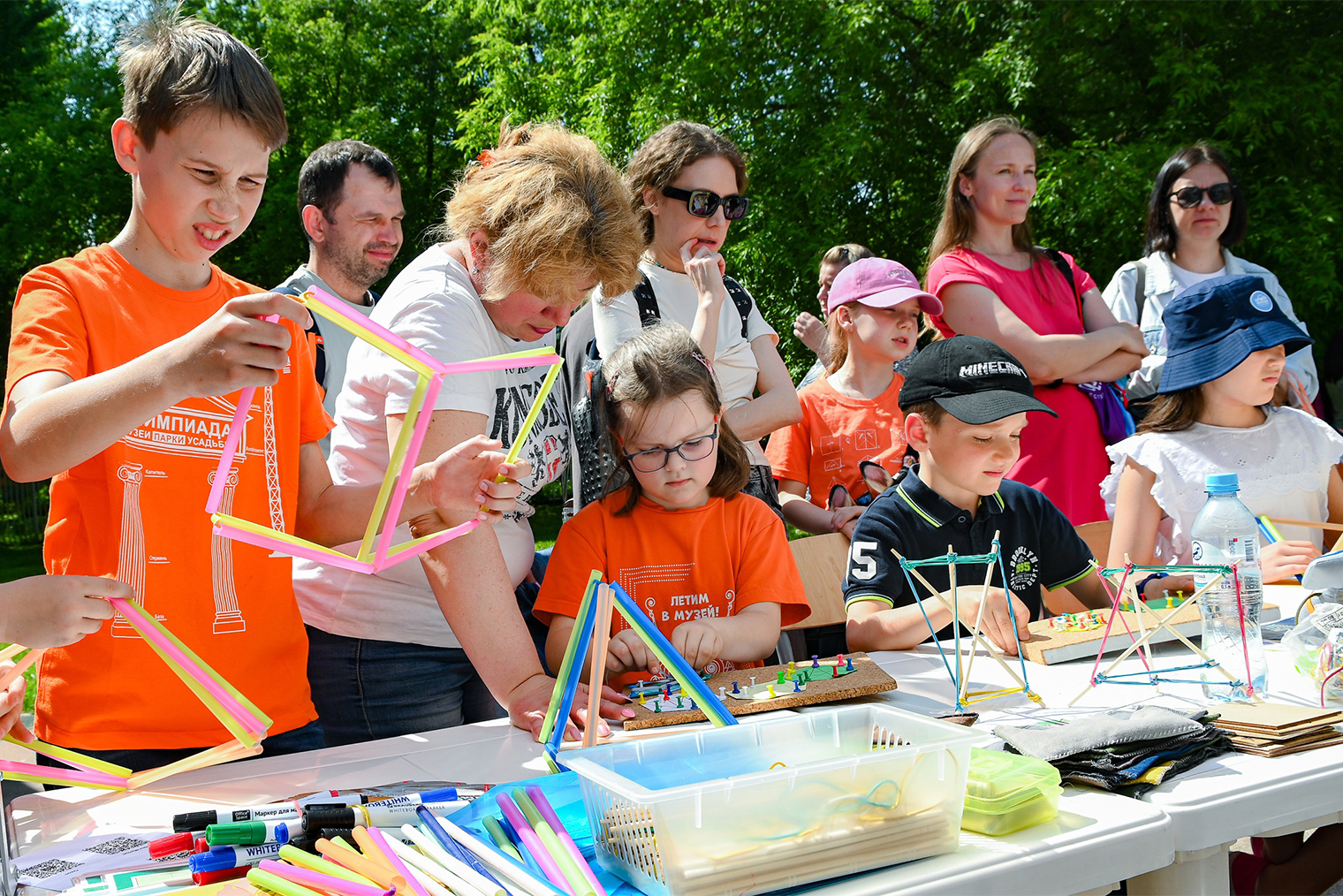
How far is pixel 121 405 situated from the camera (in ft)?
4.49

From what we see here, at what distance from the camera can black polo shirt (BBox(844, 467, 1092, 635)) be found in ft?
8.36

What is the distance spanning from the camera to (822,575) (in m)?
3.03

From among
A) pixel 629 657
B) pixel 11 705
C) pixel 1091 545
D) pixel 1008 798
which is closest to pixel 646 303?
pixel 629 657

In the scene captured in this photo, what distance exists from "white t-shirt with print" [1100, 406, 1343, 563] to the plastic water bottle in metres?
0.74

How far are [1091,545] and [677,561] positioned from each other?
4.88 ft

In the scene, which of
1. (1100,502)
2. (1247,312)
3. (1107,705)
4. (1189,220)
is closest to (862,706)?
(1107,705)

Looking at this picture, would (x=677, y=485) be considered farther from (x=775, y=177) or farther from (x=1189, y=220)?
(x=775, y=177)

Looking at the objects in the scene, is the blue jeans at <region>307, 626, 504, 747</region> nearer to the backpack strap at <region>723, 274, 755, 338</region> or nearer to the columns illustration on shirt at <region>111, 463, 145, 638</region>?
the columns illustration on shirt at <region>111, 463, 145, 638</region>

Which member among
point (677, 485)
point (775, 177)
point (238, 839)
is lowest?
point (238, 839)

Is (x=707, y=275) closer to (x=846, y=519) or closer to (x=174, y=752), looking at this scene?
(x=846, y=519)

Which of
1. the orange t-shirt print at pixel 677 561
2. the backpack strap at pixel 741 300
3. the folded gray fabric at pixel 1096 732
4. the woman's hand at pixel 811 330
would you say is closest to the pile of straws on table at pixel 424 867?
the folded gray fabric at pixel 1096 732

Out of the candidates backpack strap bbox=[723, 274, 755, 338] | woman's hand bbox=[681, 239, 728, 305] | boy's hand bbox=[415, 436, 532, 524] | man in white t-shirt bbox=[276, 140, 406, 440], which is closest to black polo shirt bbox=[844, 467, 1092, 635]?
woman's hand bbox=[681, 239, 728, 305]

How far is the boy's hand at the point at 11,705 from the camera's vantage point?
59.7 inches

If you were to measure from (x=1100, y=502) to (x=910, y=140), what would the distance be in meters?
7.34
